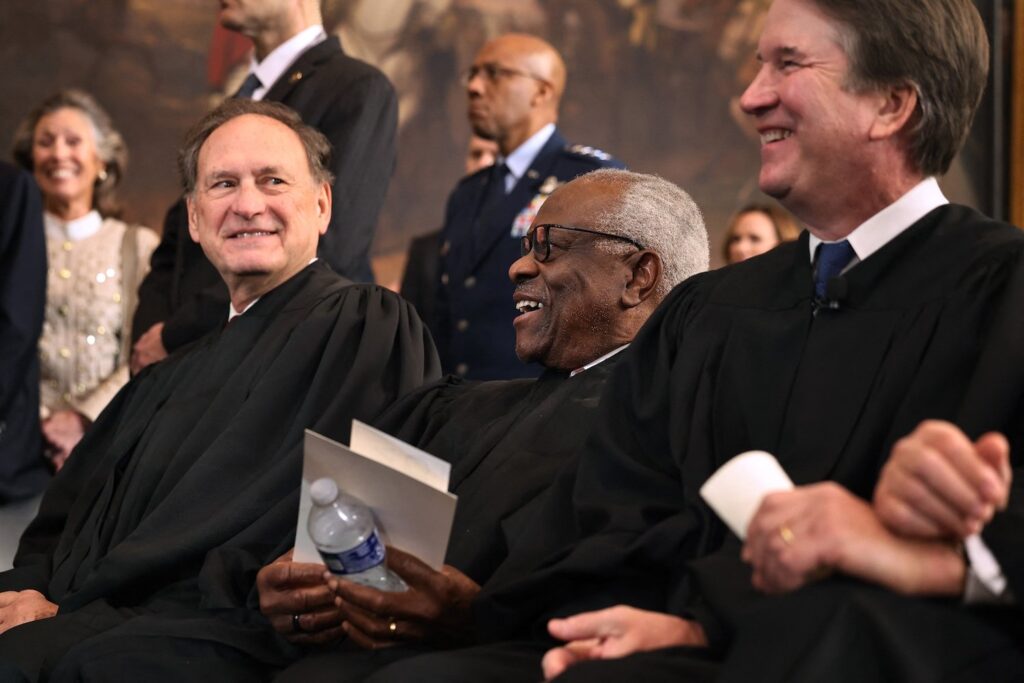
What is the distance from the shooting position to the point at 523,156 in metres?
6.66

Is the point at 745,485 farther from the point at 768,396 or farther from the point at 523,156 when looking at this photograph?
the point at 523,156

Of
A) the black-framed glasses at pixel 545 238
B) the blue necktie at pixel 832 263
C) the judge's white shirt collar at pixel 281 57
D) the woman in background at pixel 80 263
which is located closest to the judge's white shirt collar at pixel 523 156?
the judge's white shirt collar at pixel 281 57

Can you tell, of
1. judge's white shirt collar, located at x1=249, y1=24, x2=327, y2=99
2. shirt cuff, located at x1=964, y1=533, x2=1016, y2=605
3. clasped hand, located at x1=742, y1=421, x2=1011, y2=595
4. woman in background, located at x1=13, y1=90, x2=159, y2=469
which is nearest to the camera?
clasped hand, located at x1=742, y1=421, x2=1011, y2=595

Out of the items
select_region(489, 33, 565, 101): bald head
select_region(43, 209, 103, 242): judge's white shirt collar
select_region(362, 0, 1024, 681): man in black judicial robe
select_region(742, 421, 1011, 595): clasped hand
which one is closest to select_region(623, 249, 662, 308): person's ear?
select_region(362, 0, 1024, 681): man in black judicial robe

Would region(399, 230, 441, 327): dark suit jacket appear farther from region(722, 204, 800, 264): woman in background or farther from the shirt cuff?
the shirt cuff

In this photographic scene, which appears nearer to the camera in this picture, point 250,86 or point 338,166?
point 338,166

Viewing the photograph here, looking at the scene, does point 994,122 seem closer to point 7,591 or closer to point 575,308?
point 575,308

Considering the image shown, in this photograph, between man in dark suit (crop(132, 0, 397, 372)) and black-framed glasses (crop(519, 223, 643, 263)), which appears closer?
black-framed glasses (crop(519, 223, 643, 263))

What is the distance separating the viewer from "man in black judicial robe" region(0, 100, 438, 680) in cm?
362

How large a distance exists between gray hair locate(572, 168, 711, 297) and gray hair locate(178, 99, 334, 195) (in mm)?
1166

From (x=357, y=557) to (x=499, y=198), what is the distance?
3.82m

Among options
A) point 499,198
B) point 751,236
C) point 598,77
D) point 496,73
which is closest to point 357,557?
point 499,198

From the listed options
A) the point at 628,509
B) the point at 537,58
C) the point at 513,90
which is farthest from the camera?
the point at 537,58

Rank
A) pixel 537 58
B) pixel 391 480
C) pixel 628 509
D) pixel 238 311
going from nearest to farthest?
pixel 391 480
pixel 628 509
pixel 238 311
pixel 537 58
